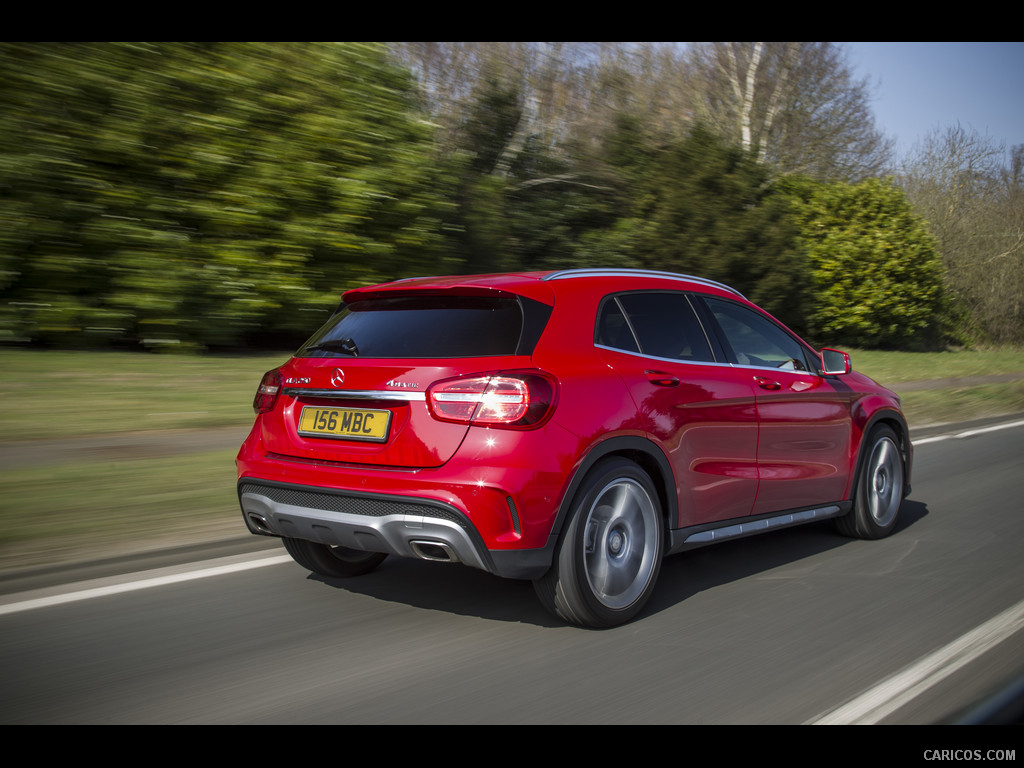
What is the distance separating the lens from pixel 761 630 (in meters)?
4.49

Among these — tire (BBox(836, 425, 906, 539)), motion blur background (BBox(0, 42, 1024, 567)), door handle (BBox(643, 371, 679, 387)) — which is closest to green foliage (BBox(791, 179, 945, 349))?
motion blur background (BBox(0, 42, 1024, 567))

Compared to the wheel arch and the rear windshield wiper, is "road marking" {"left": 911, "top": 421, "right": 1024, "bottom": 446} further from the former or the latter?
the rear windshield wiper

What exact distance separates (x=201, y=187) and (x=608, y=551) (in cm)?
939

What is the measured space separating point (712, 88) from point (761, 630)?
31913 mm

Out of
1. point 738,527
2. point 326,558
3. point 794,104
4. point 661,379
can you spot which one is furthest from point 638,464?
point 794,104

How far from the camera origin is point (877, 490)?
21.6 ft

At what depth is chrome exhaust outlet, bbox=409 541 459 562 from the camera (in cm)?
404

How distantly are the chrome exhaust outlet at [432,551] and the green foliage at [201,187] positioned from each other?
8.32 metres

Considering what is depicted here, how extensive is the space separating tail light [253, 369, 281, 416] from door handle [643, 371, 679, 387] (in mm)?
1787

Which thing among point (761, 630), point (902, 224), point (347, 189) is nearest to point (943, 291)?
point (902, 224)

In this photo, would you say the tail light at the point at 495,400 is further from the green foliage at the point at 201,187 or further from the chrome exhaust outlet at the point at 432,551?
the green foliage at the point at 201,187

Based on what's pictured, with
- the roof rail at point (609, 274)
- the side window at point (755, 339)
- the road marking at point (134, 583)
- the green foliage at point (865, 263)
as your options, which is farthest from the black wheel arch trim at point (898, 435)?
the green foliage at point (865, 263)
